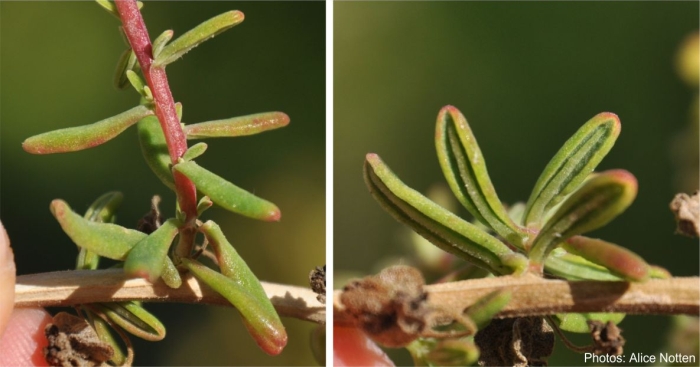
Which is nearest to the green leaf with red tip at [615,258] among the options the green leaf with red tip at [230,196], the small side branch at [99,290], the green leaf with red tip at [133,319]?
the green leaf with red tip at [230,196]

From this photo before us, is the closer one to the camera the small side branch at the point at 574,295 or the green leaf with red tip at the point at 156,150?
the small side branch at the point at 574,295

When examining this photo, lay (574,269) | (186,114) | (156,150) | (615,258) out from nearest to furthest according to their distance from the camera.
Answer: (615,258) < (574,269) < (156,150) < (186,114)

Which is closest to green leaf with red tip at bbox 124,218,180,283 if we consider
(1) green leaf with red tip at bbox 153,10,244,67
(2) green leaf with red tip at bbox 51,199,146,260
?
(2) green leaf with red tip at bbox 51,199,146,260

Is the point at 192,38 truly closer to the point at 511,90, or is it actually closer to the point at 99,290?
the point at 99,290

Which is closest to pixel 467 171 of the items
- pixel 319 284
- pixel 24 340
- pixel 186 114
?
pixel 319 284

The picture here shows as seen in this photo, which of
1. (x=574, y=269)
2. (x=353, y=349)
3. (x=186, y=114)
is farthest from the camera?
(x=186, y=114)

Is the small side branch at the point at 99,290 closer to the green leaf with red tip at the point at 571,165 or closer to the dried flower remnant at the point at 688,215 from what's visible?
the green leaf with red tip at the point at 571,165

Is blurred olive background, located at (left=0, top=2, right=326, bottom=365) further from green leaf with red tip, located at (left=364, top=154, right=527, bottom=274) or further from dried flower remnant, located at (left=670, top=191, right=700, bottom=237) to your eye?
dried flower remnant, located at (left=670, top=191, right=700, bottom=237)
